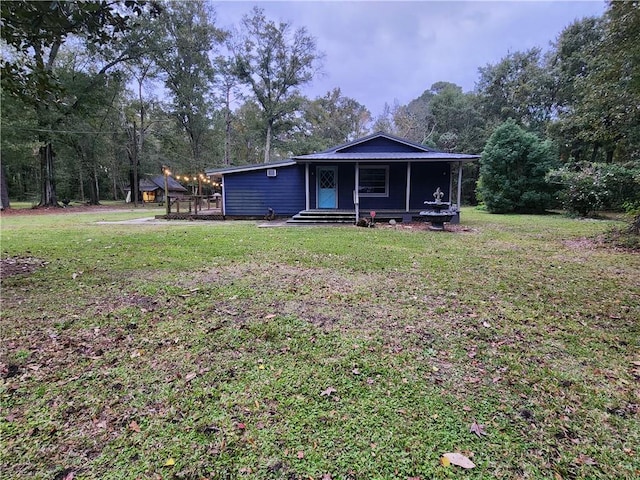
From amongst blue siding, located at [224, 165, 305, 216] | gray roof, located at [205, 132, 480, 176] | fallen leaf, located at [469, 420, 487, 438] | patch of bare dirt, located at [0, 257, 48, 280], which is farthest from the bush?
patch of bare dirt, located at [0, 257, 48, 280]

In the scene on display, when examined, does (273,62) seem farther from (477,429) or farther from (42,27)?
(477,429)

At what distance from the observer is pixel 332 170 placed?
1277cm

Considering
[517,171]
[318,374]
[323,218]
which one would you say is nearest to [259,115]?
[323,218]

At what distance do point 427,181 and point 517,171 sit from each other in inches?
258

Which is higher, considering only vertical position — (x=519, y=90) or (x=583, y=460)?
(x=519, y=90)

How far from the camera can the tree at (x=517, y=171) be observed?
50.0 feet

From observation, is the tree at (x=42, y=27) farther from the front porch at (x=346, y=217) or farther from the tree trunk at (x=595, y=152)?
the tree trunk at (x=595, y=152)

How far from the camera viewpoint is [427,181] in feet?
41.0

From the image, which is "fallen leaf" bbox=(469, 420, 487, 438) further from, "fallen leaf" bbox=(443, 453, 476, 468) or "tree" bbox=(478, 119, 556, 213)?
"tree" bbox=(478, 119, 556, 213)

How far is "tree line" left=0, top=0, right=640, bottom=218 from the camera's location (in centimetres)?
1567

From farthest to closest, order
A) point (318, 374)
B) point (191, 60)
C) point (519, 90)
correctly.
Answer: point (191, 60) < point (519, 90) < point (318, 374)

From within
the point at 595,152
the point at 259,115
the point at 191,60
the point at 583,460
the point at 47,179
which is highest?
the point at 191,60

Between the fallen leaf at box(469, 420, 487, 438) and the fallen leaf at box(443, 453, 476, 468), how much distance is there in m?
0.20

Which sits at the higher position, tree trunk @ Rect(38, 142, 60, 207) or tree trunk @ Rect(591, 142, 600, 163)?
tree trunk @ Rect(591, 142, 600, 163)
